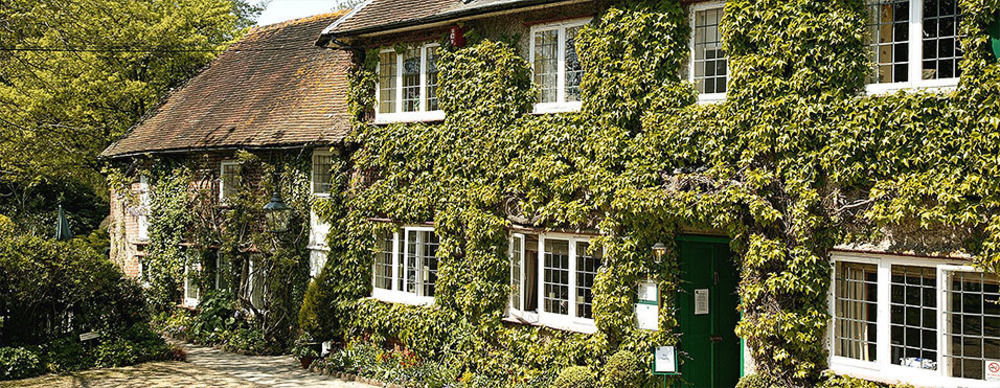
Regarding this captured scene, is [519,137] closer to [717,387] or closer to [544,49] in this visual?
[544,49]

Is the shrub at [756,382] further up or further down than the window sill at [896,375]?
further down

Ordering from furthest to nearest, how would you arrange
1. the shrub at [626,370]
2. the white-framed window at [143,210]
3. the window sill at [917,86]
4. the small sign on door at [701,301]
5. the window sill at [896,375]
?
the white-framed window at [143,210], the small sign on door at [701,301], the shrub at [626,370], the window sill at [917,86], the window sill at [896,375]

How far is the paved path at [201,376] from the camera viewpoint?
47.2 feet

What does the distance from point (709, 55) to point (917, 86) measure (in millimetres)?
2726

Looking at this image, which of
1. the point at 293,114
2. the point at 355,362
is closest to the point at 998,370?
the point at 355,362

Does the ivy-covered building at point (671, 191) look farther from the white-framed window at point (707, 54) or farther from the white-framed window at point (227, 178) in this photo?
the white-framed window at point (227, 178)

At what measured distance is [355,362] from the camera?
50.0 feet

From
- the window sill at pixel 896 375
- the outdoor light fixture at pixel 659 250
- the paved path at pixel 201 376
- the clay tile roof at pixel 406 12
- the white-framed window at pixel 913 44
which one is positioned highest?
the clay tile roof at pixel 406 12

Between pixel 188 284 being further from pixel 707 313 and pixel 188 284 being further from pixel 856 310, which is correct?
pixel 856 310

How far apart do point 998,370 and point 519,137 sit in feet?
23.0

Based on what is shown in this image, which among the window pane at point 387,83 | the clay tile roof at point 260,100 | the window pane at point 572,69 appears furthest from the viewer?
the clay tile roof at point 260,100

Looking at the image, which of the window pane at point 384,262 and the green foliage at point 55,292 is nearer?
the green foliage at point 55,292

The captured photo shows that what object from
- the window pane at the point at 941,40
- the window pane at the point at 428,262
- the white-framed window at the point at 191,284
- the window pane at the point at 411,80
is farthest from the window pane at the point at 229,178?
the window pane at the point at 941,40

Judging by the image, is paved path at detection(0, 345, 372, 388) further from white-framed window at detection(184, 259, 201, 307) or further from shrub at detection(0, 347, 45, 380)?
white-framed window at detection(184, 259, 201, 307)
